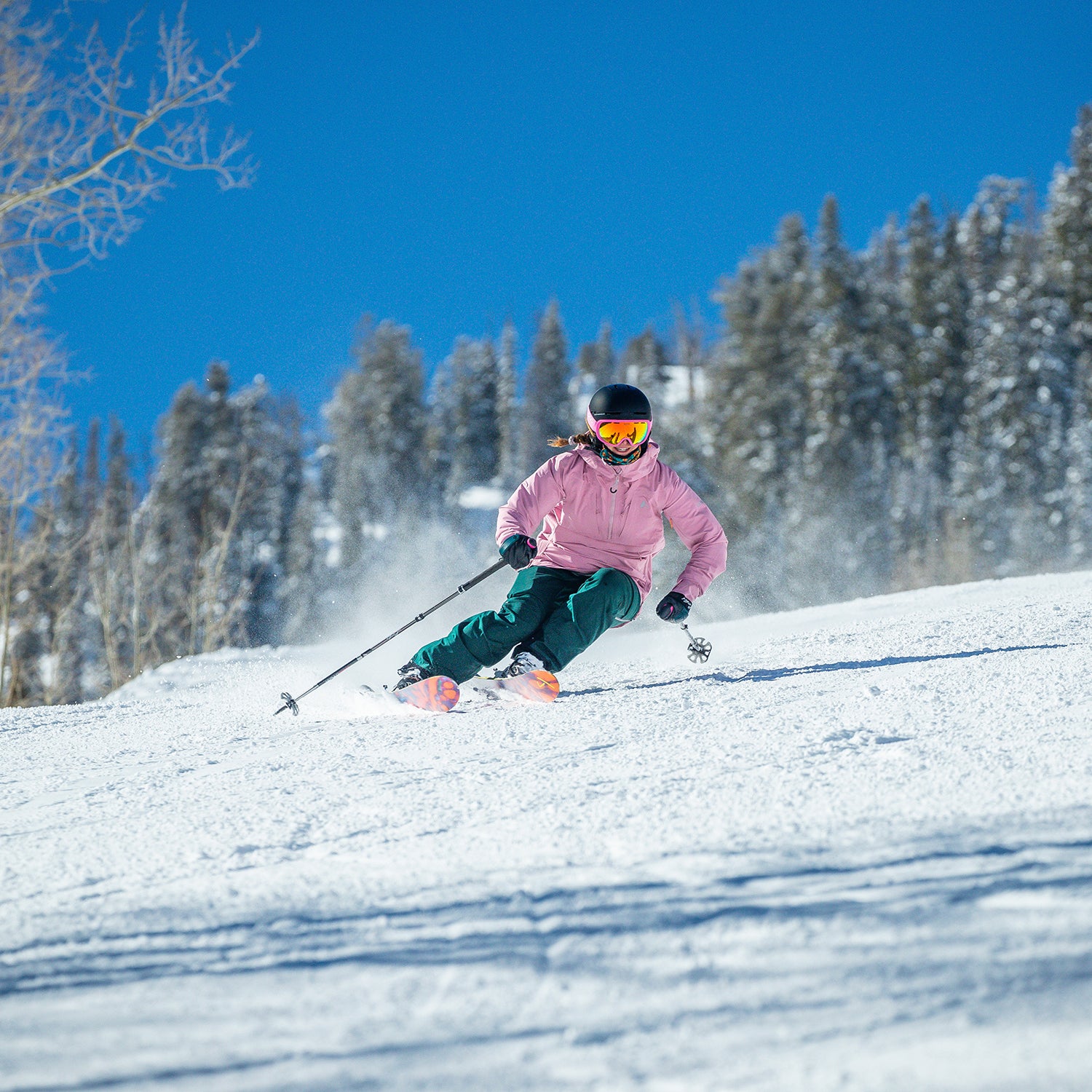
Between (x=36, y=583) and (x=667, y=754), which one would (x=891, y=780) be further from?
(x=36, y=583)

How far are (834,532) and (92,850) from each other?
26.0m

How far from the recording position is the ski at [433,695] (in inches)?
126

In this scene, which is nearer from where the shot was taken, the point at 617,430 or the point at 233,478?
the point at 617,430

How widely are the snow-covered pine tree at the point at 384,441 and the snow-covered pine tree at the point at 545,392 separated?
5217 millimetres

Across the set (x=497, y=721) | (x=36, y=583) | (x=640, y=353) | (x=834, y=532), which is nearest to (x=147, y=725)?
(x=497, y=721)

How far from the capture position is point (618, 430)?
3.71 meters

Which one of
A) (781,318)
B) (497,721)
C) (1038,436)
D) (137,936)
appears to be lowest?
(137,936)

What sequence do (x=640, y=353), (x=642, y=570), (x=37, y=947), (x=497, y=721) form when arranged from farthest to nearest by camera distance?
(x=640, y=353) → (x=642, y=570) → (x=497, y=721) → (x=37, y=947)

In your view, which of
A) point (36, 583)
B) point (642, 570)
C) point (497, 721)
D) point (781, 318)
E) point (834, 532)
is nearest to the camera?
point (497, 721)

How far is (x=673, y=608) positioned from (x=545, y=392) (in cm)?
4227

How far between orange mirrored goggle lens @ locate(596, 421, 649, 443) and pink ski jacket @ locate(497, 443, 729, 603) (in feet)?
0.34

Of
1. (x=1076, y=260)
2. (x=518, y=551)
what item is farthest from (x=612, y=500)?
(x=1076, y=260)

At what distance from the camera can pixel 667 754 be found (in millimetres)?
2273

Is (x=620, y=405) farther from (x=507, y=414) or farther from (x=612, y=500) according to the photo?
(x=507, y=414)
